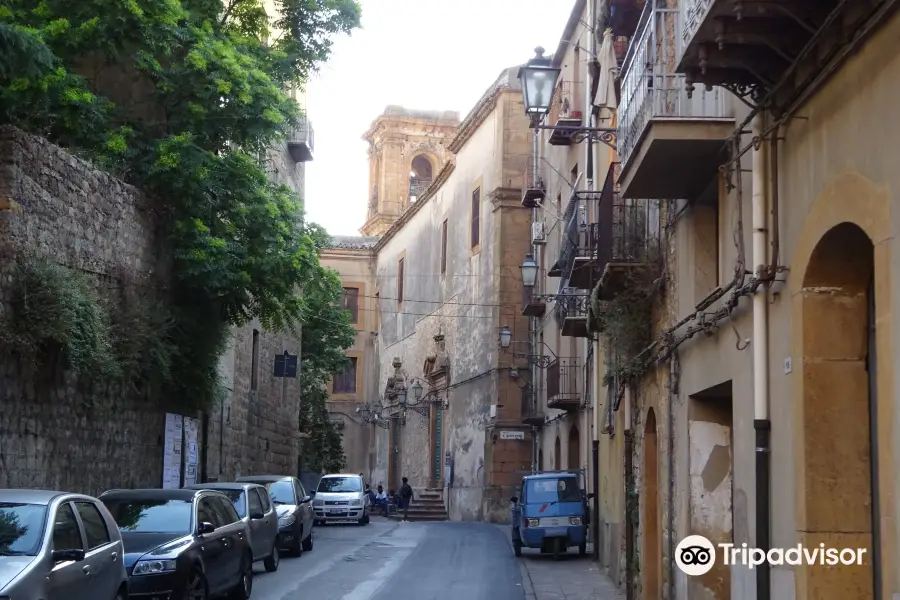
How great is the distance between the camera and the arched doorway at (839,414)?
7875 millimetres

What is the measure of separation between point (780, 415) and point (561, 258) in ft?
47.4

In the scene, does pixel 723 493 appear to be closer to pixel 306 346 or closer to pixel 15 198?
pixel 15 198

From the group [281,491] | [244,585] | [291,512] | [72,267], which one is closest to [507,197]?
[281,491]

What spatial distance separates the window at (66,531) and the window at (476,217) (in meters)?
34.2

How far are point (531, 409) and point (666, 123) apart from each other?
2855 centimetres

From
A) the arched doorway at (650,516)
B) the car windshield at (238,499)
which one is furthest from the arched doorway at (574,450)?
the arched doorway at (650,516)

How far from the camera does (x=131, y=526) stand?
1270cm

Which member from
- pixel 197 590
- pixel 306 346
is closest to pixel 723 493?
pixel 197 590

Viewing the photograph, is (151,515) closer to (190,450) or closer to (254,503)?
(254,503)

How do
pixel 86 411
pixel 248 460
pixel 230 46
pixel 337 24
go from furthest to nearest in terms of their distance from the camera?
pixel 248 460 → pixel 337 24 → pixel 230 46 → pixel 86 411

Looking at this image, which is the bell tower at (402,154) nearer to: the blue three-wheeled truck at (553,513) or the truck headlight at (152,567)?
the blue three-wheeled truck at (553,513)

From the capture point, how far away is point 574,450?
1192 inches

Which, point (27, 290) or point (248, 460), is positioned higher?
point (27, 290)

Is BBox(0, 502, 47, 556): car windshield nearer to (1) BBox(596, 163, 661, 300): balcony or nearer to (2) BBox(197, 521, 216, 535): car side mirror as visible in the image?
(2) BBox(197, 521, 216, 535): car side mirror
